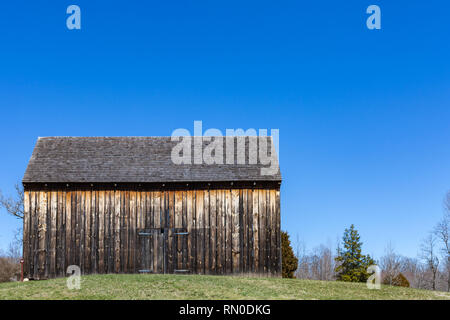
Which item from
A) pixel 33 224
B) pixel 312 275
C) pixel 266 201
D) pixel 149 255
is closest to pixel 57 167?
pixel 33 224

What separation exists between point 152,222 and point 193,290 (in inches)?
358

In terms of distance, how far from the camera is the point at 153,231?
27.9 metres

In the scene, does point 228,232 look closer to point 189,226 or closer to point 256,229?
point 256,229

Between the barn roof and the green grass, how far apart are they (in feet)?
21.4

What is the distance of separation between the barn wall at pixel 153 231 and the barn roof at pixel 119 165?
0.78 meters

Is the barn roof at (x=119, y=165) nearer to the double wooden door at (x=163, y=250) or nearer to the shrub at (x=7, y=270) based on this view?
the double wooden door at (x=163, y=250)

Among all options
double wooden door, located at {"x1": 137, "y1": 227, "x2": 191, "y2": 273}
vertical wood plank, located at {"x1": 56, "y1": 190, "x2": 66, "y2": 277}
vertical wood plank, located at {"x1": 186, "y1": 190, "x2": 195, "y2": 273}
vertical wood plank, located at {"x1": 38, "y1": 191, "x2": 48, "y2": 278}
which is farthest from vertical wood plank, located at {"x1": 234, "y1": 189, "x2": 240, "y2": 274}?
vertical wood plank, located at {"x1": 38, "y1": 191, "x2": 48, "y2": 278}

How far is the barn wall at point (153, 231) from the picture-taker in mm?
27625

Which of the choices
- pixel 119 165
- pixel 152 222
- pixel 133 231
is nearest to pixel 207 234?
pixel 152 222

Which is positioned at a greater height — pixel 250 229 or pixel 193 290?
pixel 250 229

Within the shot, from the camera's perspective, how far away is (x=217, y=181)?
2805 cm
